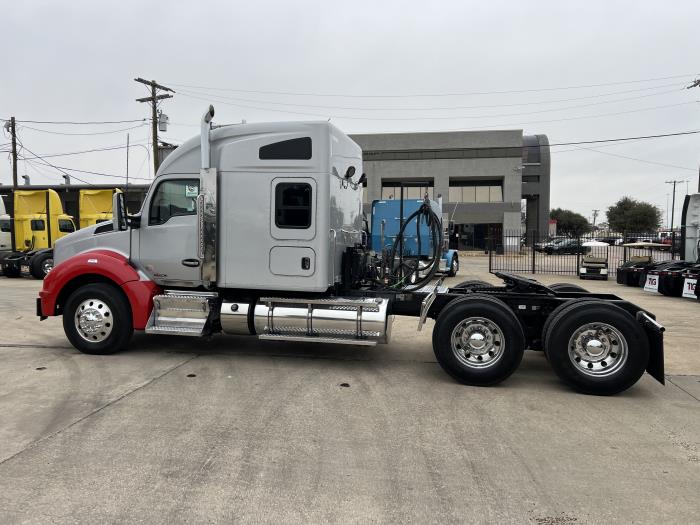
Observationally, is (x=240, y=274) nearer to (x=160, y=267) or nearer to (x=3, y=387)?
(x=160, y=267)

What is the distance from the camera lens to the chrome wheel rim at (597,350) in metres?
5.45

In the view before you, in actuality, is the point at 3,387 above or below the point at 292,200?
below

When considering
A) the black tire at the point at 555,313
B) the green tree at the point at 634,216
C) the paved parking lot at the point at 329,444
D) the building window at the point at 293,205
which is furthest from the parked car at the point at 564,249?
the green tree at the point at 634,216

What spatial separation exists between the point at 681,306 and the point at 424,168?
38.2 m

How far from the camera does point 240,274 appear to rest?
6613mm

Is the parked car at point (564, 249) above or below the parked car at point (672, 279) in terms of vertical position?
above

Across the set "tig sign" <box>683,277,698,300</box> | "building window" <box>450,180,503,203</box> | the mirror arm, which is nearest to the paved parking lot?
the mirror arm

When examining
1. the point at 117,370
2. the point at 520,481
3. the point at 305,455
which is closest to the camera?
the point at 520,481

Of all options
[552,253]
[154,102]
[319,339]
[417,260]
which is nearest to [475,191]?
[552,253]

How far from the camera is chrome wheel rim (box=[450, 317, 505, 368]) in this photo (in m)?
5.71

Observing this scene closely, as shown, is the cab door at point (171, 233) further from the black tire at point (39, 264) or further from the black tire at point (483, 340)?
the black tire at point (39, 264)

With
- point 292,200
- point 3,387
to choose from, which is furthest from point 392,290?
point 3,387

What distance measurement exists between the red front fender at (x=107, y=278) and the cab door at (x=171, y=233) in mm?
237

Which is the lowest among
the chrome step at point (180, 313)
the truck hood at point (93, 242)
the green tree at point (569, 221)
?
the chrome step at point (180, 313)
